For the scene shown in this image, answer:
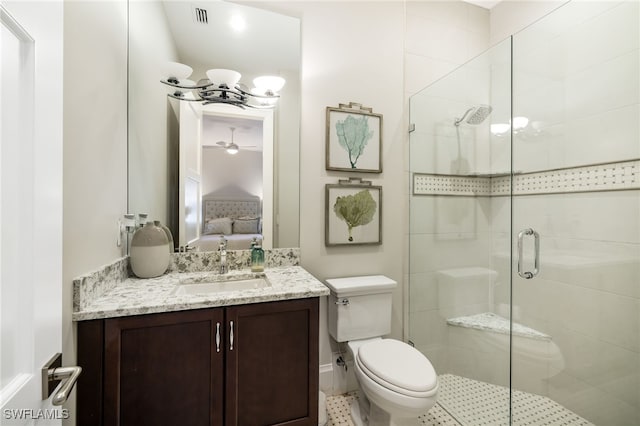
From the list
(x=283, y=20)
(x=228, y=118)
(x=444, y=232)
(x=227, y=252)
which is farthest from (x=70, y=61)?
(x=444, y=232)

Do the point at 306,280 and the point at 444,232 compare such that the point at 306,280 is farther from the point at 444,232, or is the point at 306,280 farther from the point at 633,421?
the point at 633,421

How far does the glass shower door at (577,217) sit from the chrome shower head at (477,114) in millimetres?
156

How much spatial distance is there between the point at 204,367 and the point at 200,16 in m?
1.91

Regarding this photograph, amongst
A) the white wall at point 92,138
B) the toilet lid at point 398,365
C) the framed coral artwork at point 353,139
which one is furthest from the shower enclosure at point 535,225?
the white wall at point 92,138

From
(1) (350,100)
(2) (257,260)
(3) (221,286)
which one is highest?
(1) (350,100)

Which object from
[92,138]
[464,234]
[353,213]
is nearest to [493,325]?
[464,234]

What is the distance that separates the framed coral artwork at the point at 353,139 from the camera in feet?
6.29

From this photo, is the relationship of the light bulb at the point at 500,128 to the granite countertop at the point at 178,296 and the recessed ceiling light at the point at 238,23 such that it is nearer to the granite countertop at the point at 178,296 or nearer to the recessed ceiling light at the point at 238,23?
the granite countertop at the point at 178,296

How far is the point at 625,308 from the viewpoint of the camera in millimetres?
1458

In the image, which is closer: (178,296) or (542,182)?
(178,296)

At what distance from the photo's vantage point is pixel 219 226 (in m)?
1.76

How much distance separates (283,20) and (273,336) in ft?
6.10

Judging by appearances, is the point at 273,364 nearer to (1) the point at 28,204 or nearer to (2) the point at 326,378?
(2) the point at 326,378

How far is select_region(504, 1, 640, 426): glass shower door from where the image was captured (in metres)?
1.45
